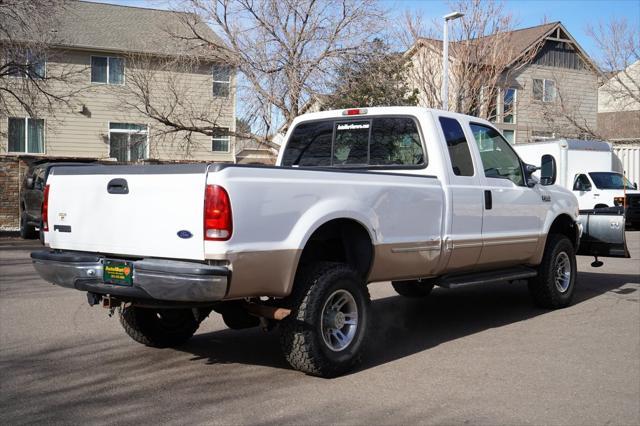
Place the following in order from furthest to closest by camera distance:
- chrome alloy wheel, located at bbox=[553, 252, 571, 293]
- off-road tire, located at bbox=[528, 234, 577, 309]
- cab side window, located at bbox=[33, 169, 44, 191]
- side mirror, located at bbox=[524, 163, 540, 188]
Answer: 1. cab side window, located at bbox=[33, 169, 44, 191]
2. chrome alloy wheel, located at bbox=[553, 252, 571, 293]
3. off-road tire, located at bbox=[528, 234, 577, 309]
4. side mirror, located at bbox=[524, 163, 540, 188]

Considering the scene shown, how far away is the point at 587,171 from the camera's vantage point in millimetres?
23641

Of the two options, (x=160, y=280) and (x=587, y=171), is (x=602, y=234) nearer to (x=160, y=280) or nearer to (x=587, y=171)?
(x=160, y=280)

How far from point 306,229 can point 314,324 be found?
2.37ft

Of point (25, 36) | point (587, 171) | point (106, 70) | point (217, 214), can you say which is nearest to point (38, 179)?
point (25, 36)

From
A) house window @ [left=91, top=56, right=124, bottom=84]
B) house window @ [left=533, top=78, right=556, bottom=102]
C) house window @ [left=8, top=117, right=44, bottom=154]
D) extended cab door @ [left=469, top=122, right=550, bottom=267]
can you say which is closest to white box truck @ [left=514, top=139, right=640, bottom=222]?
house window @ [left=533, top=78, right=556, bottom=102]

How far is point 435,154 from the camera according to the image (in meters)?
6.94

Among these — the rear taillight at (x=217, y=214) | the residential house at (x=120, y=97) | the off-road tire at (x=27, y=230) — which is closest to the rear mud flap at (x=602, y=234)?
the rear taillight at (x=217, y=214)

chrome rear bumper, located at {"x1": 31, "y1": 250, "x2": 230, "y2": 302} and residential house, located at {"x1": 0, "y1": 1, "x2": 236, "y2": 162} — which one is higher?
residential house, located at {"x1": 0, "y1": 1, "x2": 236, "y2": 162}

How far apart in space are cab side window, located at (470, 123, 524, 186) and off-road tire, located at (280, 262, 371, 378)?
2.56 metres

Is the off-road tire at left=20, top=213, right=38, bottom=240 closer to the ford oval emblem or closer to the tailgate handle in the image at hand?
the tailgate handle

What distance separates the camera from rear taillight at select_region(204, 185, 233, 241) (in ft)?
16.1

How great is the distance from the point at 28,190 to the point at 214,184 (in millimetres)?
13261

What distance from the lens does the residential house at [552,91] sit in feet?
100

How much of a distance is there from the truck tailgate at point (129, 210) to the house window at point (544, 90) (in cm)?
2906
